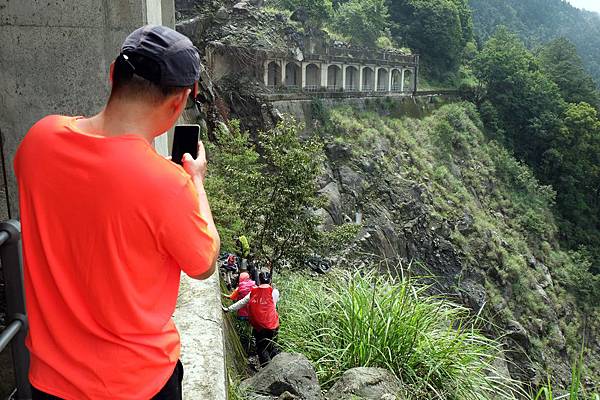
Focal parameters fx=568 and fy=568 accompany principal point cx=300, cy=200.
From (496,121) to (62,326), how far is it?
38997 mm

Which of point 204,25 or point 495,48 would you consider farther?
point 495,48

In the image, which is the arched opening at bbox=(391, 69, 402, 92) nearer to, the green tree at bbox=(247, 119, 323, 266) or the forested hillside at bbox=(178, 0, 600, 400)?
the forested hillside at bbox=(178, 0, 600, 400)

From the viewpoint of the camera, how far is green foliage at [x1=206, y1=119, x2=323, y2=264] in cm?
960

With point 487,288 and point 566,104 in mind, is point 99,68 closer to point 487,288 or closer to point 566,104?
point 487,288

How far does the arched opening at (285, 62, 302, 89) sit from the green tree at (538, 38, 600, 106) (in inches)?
948

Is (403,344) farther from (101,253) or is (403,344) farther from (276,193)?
(276,193)

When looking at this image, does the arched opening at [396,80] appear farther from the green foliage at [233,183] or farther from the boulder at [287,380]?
the boulder at [287,380]

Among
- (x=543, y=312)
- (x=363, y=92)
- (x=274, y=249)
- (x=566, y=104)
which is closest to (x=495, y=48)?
(x=566, y=104)

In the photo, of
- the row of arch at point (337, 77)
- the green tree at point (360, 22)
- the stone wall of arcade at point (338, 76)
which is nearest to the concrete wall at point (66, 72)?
the stone wall of arcade at point (338, 76)

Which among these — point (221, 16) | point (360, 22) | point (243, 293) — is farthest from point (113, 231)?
point (360, 22)

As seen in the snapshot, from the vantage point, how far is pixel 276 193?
9805 mm

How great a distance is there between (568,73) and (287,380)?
45.9m

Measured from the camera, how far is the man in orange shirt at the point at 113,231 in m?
1.24

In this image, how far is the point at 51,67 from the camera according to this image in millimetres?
2688
